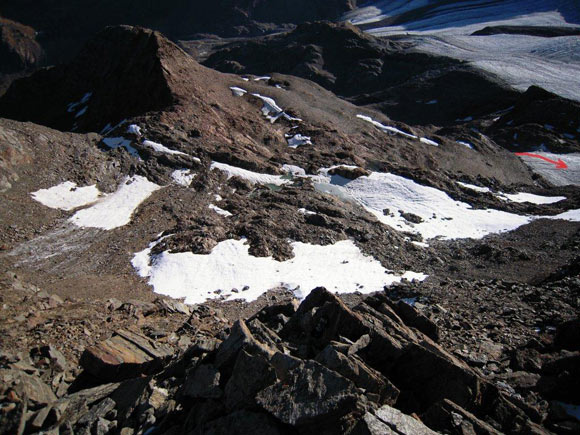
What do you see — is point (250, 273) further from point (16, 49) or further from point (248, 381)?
point (16, 49)

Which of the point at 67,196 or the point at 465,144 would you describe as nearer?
the point at 67,196

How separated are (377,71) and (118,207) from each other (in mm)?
101449

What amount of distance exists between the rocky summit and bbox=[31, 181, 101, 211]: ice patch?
139 mm

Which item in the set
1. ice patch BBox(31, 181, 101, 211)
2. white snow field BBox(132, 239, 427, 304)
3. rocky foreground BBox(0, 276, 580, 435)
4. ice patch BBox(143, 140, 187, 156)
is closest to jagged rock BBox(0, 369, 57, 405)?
rocky foreground BBox(0, 276, 580, 435)

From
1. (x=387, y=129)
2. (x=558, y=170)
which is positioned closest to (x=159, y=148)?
(x=387, y=129)

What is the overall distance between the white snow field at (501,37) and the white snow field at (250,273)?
8637 cm

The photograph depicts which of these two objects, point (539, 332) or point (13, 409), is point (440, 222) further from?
point (13, 409)

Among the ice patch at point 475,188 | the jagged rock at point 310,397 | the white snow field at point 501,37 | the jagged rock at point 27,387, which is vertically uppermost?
the white snow field at point 501,37

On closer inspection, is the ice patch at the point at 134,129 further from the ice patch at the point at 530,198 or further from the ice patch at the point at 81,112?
the ice patch at the point at 530,198

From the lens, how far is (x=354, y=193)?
35312 mm

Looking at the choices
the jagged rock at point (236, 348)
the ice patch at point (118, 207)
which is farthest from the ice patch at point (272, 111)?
the jagged rock at point (236, 348)

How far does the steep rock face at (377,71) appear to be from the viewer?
281 ft

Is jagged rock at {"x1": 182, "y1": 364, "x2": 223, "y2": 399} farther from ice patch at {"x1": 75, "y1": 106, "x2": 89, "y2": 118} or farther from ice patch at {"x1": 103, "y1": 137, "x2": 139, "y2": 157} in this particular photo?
ice patch at {"x1": 75, "y1": 106, "x2": 89, "y2": 118}

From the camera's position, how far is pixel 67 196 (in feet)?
78.0
